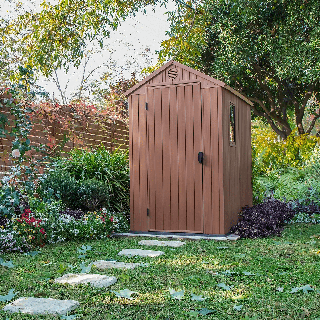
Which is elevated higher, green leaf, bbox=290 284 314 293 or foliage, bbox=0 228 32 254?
foliage, bbox=0 228 32 254

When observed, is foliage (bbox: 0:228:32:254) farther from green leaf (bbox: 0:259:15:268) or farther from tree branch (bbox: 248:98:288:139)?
tree branch (bbox: 248:98:288:139)

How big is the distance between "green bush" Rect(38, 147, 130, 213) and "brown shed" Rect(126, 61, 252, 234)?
2.18 feet

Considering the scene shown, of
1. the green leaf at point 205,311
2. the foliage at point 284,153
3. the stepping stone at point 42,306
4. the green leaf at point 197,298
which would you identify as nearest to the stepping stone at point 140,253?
the green leaf at point 197,298

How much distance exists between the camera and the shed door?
5695 mm

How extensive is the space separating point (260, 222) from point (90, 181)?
104 inches

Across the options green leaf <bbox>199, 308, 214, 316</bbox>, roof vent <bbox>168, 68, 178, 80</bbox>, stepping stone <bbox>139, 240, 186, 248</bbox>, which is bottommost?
green leaf <bbox>199, 308, 214, 316</bbox>

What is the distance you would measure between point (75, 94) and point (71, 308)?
12214 millimetres

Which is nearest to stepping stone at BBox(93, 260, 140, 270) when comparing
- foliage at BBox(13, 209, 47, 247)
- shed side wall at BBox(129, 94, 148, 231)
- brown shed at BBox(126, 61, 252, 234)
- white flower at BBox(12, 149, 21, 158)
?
foliage at BBox(13, 209, 47, 247)

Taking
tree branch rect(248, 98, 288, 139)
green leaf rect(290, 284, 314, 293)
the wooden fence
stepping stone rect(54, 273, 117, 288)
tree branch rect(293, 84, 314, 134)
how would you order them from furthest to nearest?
tree branch rect(248, 98, 288, 139)
tree branch rect(293, 84, 314, 134)
the wooden fence
stepping stone rect(54, 273, 117, 288)
green leaf rect(290, 284, 314, 293)

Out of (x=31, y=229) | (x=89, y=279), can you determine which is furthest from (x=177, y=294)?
(x=31, y=229)

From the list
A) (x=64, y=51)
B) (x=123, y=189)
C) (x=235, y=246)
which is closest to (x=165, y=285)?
(x=235, y=246)

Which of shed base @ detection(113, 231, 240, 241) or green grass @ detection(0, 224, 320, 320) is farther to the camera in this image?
shed base @ detection(113, 231, 240, 241)

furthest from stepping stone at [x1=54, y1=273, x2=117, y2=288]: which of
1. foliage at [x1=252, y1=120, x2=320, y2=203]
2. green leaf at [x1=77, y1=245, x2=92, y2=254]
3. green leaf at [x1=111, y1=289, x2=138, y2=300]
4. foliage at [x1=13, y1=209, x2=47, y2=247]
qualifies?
foliage at [x1=252, y1=120, x2=320, y2=203]

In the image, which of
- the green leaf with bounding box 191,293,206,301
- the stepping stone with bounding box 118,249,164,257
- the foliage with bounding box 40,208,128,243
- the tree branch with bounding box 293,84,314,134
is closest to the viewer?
the green leaf with bounding box 191,293,206,301
